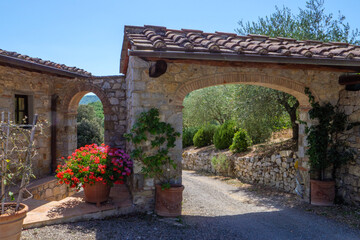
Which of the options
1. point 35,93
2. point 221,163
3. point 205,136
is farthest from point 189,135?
point 35,93

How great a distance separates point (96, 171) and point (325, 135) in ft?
15.4

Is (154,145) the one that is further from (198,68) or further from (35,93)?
(35,93)

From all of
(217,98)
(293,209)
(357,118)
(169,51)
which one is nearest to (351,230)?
(293,209)

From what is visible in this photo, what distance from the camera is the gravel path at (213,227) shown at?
416 cm

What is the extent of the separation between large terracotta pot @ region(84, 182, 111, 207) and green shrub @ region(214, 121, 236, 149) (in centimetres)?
813

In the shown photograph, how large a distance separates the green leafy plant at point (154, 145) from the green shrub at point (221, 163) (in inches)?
250

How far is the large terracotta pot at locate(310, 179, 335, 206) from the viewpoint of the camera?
19.1 feet

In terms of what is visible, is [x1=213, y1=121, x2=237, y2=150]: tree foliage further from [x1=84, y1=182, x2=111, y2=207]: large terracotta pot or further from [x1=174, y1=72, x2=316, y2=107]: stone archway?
[x1=84, y1=182, x2=111, y2=207]: large terracotta pot

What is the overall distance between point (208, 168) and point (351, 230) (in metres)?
8.37

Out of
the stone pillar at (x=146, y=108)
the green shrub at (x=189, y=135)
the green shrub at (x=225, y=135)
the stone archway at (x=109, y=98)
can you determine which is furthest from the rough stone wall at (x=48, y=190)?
Result: the green shrub at (x=189, y=135)

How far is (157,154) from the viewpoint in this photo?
16.2 feet

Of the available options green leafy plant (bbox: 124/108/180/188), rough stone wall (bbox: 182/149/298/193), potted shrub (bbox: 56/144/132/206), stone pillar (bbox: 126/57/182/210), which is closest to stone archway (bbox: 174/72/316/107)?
stone pillar (bbox: 126/57/182/210)

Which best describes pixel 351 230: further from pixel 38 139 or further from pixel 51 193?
pixel 38 139

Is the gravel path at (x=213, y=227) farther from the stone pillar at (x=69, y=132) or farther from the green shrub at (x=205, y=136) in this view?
the green shrub at (x=205, y=136)
